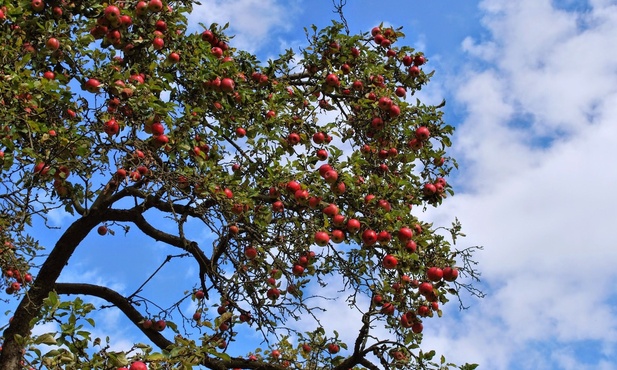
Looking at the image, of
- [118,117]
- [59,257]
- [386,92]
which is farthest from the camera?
[59,257]

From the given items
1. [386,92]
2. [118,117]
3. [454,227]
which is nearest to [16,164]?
[118,117]

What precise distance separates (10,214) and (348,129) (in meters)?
4.83

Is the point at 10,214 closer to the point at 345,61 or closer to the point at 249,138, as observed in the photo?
the point at 249,138

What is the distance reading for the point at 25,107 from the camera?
5.95 metres

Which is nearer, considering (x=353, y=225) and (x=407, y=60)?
(x=353, y=225)

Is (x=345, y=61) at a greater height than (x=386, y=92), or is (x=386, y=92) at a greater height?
(x=345, y=61)

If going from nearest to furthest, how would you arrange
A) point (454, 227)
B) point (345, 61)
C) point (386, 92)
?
point (454, 227) → point (386, 92) → point (345, 61)

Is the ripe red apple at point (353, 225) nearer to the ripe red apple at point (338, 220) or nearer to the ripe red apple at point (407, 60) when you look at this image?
the ripe red apple at point (338, 220)

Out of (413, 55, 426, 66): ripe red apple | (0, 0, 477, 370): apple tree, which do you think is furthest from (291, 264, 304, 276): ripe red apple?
(413, 55, 426, 66): ripe red apple

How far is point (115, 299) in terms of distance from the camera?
927cm

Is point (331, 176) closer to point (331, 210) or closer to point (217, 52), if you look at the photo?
point (331, 210)

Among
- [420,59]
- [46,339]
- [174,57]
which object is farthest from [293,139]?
[46,339]

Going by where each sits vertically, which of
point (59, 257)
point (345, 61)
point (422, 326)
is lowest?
point (422, 326)

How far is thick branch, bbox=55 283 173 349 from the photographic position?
29.1 feet
